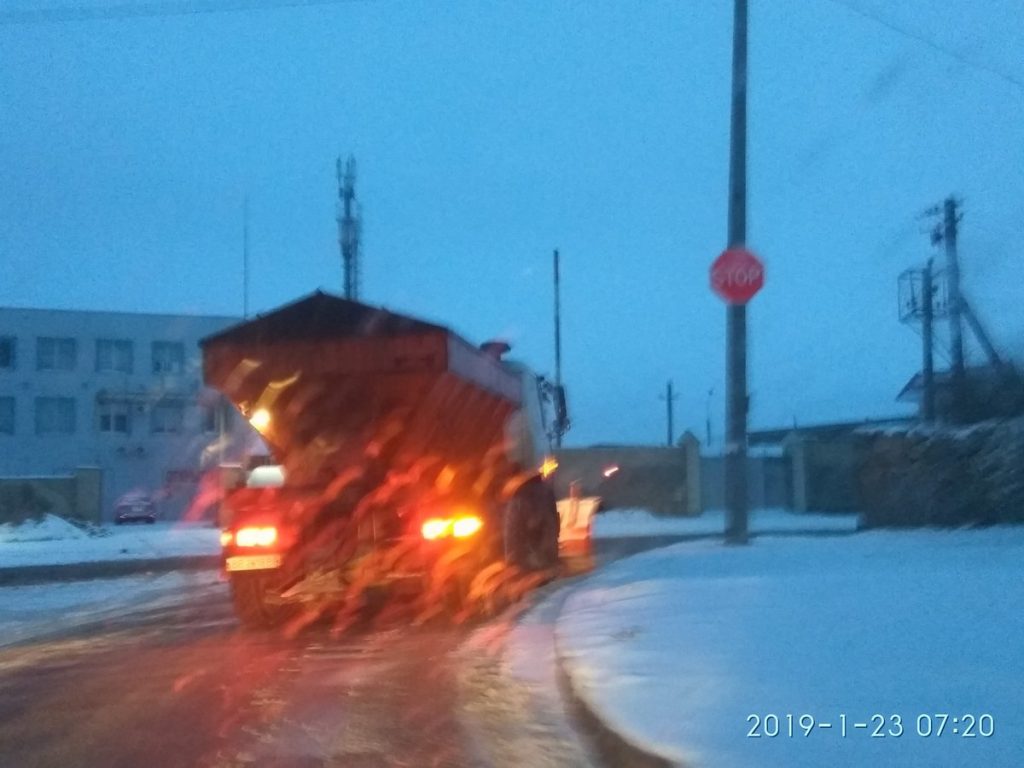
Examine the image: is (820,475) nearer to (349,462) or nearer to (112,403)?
(349,462)

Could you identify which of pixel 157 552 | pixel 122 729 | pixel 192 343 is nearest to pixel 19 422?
pixel 192 343

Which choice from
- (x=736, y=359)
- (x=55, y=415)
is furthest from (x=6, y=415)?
(x=736, y=359)

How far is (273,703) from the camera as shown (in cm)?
973

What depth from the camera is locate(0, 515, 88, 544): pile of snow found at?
38.7 metres

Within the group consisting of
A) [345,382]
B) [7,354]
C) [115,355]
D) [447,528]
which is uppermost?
[115,355]

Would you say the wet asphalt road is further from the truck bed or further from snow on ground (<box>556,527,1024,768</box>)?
the truck bed

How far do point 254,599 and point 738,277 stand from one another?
8.73m

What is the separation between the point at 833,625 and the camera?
1035 centimetres

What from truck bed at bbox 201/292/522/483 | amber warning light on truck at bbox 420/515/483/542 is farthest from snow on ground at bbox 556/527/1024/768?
truck bed at bbox 201/292/522/483

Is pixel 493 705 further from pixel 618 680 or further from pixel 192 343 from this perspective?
pixel 192 343

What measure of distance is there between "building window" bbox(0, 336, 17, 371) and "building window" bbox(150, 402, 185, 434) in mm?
7102

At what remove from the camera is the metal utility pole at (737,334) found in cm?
1967

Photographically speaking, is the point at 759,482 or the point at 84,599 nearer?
the point at 84,599

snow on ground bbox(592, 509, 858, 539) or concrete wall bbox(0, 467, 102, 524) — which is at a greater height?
concrete wall bbox(0, 467, 102, 524)
